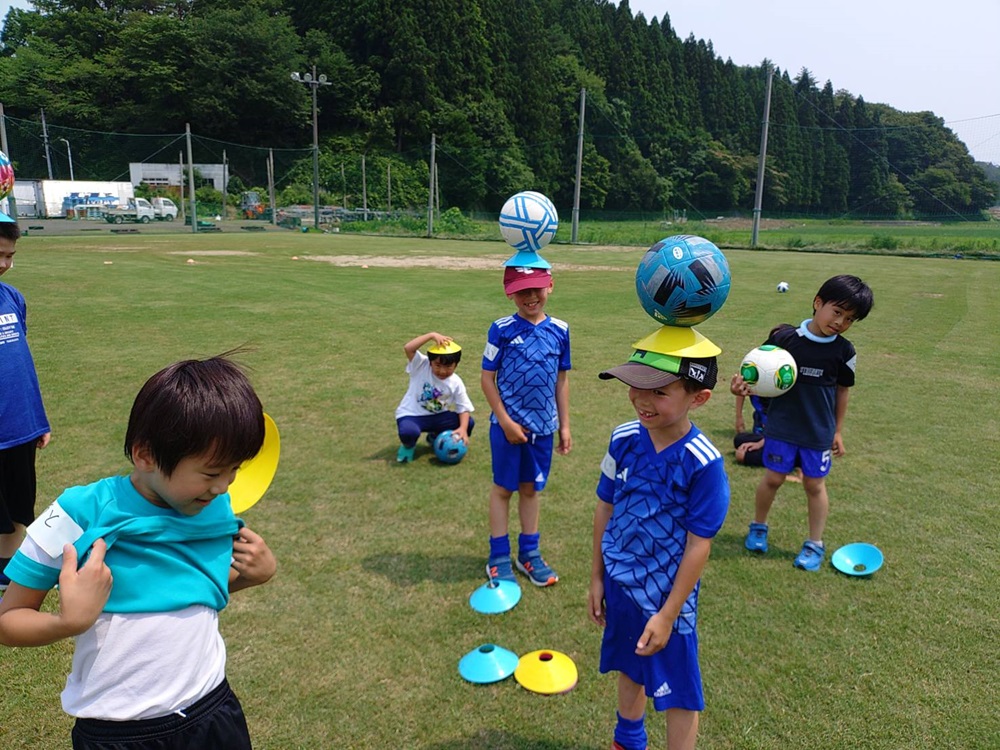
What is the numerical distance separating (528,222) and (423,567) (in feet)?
7.48

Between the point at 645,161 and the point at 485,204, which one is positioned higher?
the point at 645,161

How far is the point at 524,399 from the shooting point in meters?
4.07

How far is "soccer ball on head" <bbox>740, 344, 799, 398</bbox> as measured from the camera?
4332 mm

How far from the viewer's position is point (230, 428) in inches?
66.2

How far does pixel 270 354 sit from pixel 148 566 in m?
8.52

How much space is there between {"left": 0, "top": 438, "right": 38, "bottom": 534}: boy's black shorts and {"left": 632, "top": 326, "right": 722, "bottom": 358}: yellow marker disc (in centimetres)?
352

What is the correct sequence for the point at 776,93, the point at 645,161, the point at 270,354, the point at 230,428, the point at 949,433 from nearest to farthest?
the point at 230,428 < the point at 949,433 < the point at 270,354 < the point at 645,161 < the point at 776,93

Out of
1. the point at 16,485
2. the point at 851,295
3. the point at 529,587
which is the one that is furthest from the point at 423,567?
the point at 851,295

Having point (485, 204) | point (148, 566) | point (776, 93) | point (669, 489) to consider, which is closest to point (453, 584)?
point (669, 489)

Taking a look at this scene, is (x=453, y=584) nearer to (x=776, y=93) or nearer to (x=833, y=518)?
(x=833, y=518)

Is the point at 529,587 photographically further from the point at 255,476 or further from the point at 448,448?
the point at 255,476

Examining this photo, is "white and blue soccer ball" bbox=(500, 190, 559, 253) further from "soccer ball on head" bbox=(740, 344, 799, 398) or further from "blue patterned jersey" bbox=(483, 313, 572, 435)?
"soccer ball on head" bbox=(740, 344, 799, 398)

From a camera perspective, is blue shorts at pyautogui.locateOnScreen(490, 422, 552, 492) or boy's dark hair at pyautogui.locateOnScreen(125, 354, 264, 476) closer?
boy's dark hair at pyautogui.locateOnScreen(125, 354, 264, 476)

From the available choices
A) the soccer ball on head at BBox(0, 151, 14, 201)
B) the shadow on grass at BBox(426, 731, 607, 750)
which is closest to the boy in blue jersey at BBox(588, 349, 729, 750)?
the shadow on grass at BBox(426, 731, 607, 750)
